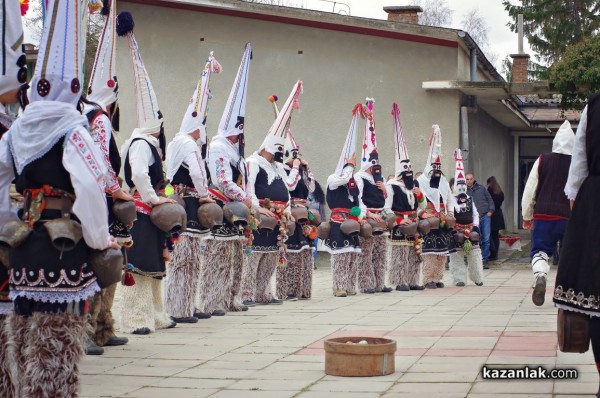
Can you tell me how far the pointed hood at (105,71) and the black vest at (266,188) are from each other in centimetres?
459

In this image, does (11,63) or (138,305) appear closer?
(11,63)

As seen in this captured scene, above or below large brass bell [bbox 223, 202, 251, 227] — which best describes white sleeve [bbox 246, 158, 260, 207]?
above

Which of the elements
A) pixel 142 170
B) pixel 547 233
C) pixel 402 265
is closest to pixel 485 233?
pixel 402 265

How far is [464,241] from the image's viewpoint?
17.5 metres

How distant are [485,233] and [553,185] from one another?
1071 cm

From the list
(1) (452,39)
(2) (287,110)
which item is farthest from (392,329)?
(1) (452,39)

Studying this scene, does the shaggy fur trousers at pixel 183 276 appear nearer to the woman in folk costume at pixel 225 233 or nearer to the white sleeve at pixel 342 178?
the woman in folk costume at pixel 225 233

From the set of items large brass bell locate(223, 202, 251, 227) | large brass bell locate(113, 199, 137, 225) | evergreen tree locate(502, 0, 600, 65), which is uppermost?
evergreen tree locate(502, 0, 600, 65)

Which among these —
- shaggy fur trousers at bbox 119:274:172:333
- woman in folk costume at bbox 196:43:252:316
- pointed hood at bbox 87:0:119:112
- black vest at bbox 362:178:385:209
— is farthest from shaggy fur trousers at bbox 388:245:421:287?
pointed hood at bbox 87:0:119:112

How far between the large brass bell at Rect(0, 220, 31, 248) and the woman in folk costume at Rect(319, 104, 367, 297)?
374 inches

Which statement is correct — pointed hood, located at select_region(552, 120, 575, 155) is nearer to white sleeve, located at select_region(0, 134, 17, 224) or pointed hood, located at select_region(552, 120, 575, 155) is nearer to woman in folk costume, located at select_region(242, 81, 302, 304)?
woman in folk costume, located at select_region(242, 81, 302, 304)

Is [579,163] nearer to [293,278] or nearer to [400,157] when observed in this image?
[293,278]

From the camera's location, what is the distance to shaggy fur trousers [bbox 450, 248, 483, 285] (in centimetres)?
1753

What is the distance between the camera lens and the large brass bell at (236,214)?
1205 centimetres
